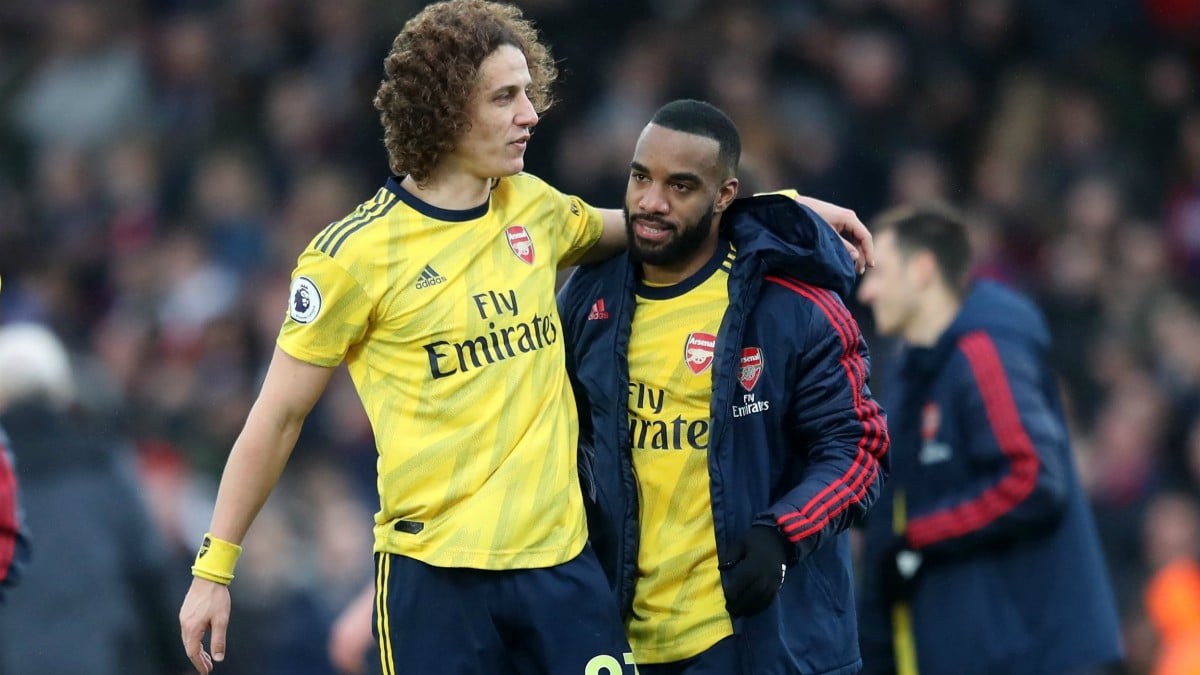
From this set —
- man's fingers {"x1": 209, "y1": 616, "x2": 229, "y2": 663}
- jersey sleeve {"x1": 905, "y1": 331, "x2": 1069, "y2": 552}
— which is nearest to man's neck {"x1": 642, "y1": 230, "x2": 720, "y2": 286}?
man's fingers {"x1": 209, "y1": 616, "x2": 229, "y2": 663}

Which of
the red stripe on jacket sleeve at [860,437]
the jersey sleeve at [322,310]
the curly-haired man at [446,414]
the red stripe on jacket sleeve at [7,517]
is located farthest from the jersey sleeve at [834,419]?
the red stripe on jacket sleeve at [7,517]

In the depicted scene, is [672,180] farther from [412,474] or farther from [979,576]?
[979,576]

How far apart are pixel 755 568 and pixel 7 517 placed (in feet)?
7.11

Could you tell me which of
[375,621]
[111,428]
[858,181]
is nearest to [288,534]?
[111,428]

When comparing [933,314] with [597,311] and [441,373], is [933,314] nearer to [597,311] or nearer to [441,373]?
[597,311]

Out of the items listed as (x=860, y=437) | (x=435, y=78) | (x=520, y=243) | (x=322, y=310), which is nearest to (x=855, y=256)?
(x=860, y=437)

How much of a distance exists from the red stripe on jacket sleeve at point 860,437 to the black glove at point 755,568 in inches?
4.9

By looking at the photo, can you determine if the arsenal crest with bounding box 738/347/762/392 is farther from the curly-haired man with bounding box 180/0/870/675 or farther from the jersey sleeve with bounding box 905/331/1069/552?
A: the jersey sleeve with bounding box 905/331/1069/552

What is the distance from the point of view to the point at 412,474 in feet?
13.6

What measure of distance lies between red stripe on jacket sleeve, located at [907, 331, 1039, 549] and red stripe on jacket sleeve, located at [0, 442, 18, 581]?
2.79 m

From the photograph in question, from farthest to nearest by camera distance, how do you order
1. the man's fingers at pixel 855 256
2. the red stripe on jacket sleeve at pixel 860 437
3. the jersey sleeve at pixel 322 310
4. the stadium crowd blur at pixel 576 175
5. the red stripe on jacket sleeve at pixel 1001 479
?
the stadium crowd blur at pixel 576 175 < the red stripe on jacket sleeve at pixel 1001 479 < the man's fingers at pixel 855 256 < the red stripe on jacket sleeve at pixel 860 437 < the jersey sleeve at pixel 322 310

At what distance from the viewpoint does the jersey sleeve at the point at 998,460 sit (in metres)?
5.61

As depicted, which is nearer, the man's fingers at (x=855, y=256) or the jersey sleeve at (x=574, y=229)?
the jersey sleeve at (x=574, y=229)

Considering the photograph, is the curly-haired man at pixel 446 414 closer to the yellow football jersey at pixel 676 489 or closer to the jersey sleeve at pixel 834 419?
the yellow football jersey at pixel 676 489
